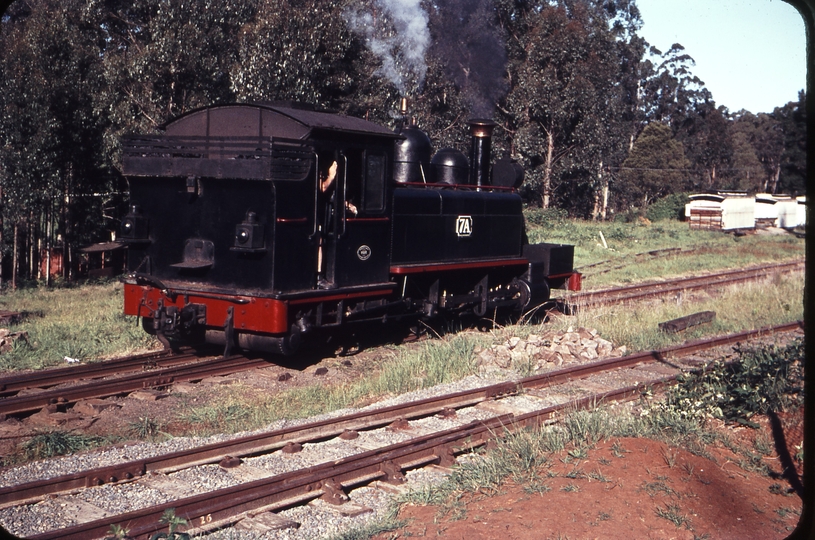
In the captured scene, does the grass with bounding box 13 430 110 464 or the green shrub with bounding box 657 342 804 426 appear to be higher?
the green shrub with bounding box 657 342 804 426

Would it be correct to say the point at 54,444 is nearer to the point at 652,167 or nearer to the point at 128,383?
the point at 128,383

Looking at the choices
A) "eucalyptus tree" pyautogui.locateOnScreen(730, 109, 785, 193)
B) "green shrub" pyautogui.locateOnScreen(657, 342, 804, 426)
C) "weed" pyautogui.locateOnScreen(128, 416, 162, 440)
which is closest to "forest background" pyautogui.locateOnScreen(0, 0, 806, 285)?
"green shrub" pyautogui.locateOnScreen(657, 342, 804, 426)

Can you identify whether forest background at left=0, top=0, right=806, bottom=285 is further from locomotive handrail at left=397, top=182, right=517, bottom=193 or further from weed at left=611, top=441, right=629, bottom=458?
weed at left=611, top=441, right=629, bottom=458

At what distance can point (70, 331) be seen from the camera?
11.5m

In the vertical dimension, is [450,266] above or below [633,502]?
above

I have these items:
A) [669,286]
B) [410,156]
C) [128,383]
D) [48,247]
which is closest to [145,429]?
[128,383]

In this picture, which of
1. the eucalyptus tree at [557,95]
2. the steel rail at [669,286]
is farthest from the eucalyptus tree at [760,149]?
the steel rail at [669,286]

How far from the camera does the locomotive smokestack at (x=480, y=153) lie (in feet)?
43.3

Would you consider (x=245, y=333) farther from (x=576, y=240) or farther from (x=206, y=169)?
(x=576, y=240)

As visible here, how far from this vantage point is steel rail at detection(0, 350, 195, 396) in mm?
8484

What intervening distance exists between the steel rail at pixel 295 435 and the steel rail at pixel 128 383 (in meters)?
2.37

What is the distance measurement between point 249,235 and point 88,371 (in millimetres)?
2605

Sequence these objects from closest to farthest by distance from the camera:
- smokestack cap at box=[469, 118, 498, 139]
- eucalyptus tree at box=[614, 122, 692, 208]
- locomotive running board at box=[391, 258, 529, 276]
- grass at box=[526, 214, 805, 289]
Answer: locomotive running board at box=[391, 258, 529, 276] < smokestack cap at box=[469, 118, 498, 139] < grass at box=[526, 214, 805, 289] < eucalyptus tree at box=[614, 122, 692, 208]

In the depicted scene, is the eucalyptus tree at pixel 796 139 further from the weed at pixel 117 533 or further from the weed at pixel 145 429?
the weed at pixel 145 429
